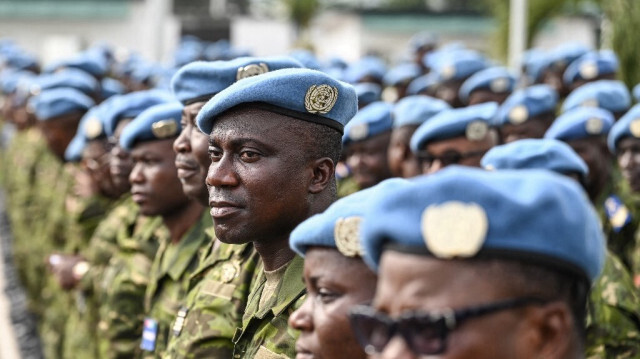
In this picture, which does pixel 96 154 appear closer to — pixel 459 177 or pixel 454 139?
pixel 454 139

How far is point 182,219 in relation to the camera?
4.82 m

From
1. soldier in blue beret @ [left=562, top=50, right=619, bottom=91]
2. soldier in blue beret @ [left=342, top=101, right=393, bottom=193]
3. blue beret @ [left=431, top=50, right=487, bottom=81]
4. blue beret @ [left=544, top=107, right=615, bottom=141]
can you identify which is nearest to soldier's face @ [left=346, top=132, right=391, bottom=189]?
soldier in blue beret @ [left=342, top=101, right=393, bottom=193]

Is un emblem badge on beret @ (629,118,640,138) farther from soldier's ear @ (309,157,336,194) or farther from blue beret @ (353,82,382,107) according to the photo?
blue beret @ (353,82,382,107)

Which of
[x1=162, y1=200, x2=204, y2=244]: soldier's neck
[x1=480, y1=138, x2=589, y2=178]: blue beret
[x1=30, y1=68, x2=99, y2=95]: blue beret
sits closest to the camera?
[x1=480, y1=138, x2=589, y2=178]: blue beret

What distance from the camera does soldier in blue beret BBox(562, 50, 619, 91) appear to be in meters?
9.01

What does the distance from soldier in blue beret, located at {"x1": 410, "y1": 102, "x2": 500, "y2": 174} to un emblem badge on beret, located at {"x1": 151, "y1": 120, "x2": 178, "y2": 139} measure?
52.7 inches

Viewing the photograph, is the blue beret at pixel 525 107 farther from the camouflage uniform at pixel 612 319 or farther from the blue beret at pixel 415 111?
the camouflage uniform at pixel 612 319

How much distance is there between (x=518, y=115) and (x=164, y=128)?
2.67 m

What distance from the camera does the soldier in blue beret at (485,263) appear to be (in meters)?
1.86

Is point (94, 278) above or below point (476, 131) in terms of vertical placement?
below

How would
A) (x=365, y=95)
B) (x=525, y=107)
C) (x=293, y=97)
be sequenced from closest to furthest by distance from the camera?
(x=293, y=97) → (x=525, y=107) → (x=365, y=95)

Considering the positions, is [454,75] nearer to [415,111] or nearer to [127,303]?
[415,111]

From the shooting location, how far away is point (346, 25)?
3291cm

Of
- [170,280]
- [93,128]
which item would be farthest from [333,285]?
[93,128]
